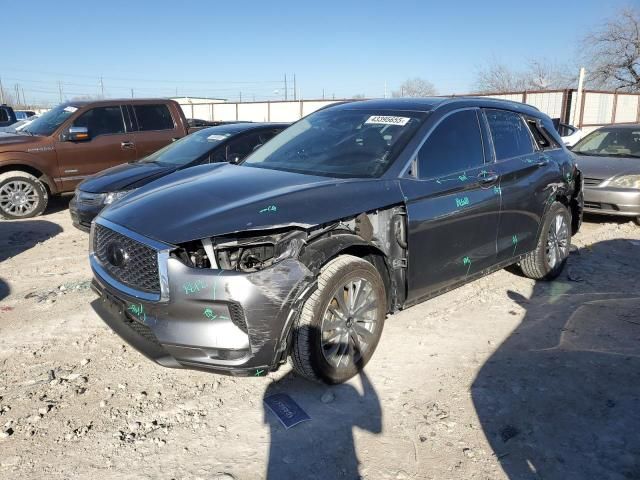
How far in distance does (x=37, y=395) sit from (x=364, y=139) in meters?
2.88

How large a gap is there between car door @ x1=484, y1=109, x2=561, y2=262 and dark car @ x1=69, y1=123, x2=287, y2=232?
2.97 meters

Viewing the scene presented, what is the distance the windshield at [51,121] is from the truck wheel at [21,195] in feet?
2.82

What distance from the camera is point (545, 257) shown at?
17.0ft

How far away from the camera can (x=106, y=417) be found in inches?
118

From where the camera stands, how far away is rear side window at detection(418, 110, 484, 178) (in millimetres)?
3787

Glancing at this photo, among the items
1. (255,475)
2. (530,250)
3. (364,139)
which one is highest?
(364,139)

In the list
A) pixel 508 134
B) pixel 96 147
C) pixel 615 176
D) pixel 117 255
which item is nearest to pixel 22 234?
pixel 96 147

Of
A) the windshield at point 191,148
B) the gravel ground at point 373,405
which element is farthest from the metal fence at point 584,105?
the gravel ground at point 373,405

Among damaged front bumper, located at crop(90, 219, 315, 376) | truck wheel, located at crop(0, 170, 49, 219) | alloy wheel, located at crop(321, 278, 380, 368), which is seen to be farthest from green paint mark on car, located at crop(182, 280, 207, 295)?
truck wheel, located at crop(0, 170, 49, 219)

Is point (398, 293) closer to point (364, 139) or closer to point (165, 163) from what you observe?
point (364, 139)

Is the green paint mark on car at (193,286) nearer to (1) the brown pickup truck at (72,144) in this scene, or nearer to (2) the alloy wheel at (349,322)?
(2) the alloy wheel at (349,322)

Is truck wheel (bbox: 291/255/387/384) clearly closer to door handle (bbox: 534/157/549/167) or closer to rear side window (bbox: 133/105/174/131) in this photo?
door handle (bbox: 534/157/549/167)

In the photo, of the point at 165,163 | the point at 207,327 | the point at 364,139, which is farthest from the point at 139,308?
the point at 165,163

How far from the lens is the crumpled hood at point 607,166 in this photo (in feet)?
26.3
